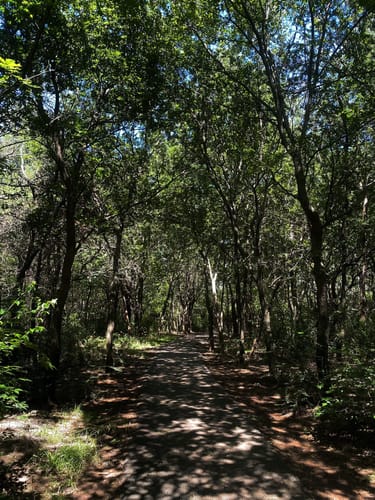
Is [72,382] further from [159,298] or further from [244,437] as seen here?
[159,298]

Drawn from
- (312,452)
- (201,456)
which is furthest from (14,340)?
(312,452)

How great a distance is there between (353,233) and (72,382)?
1113cm

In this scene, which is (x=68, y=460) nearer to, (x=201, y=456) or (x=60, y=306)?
(x=201, y=456)

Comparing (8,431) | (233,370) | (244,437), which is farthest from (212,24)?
(233,370)

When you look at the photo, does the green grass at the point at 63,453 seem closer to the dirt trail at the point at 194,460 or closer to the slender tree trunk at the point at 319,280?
the dirt trail at the point at 194,460

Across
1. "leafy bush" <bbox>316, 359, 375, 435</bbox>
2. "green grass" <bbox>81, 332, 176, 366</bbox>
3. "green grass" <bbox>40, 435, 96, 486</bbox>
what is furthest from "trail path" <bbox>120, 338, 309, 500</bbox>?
"green grass" <bbox>81, 332, 176, 366</bbox>

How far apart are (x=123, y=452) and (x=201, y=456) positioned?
144 centimetres

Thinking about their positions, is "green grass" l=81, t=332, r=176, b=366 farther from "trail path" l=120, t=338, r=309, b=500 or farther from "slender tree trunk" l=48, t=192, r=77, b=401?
"trail path" l=120, t=338, r=309, b=500

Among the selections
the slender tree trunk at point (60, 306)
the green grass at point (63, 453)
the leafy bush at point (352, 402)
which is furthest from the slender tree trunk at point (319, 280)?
the slender tree trunk at point (60, 306)

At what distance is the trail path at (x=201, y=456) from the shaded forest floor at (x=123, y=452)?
27 cm

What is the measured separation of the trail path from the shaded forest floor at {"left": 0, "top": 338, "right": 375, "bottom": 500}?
10.8 inches

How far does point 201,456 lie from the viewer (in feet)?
18.1

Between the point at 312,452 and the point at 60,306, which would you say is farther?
the point at 60,306

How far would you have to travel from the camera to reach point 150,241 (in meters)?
22.8
